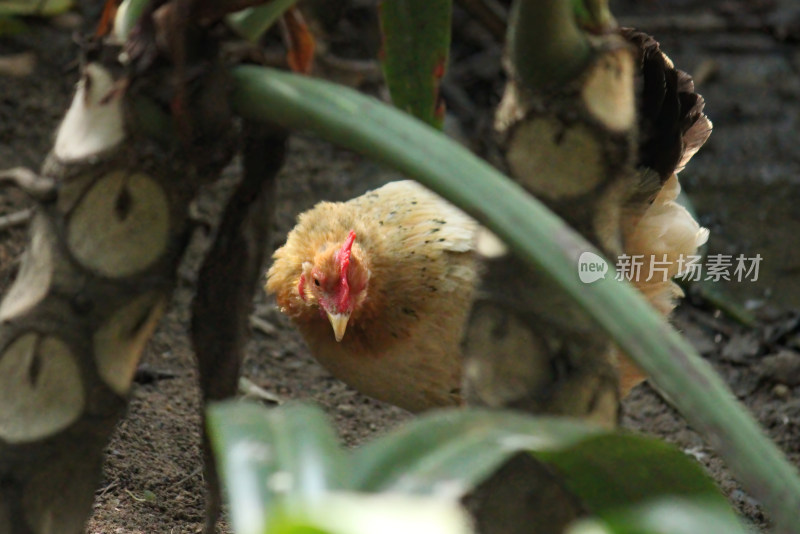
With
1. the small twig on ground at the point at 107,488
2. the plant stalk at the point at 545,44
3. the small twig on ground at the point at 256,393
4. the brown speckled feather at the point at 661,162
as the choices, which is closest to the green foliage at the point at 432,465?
the plant stalk at the point at 545,44

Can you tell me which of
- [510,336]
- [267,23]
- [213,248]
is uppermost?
[267,23]

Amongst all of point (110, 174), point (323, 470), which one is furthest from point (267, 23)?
point (323, 470)

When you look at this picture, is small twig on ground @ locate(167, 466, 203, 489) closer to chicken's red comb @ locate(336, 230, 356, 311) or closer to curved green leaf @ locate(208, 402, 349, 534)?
chicken's red comb @ locate(336, 230, 356, 311)

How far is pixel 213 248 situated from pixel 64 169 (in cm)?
20

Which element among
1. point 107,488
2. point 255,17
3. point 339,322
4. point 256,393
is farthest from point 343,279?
point 255,17

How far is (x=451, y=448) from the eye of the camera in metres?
0.59

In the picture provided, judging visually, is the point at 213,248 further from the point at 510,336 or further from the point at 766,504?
the point at 766,504

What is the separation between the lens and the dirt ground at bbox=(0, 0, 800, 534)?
1992 millimetres

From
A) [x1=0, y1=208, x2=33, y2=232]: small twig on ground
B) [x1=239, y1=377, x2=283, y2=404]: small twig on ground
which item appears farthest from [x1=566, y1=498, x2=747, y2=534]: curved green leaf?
[x1=0, y1=208, x2=33, y2=232]: small twig on ground

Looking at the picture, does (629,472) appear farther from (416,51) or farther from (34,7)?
(34,7)

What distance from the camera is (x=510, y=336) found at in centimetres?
76

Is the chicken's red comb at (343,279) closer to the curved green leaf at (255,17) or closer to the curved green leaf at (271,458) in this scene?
the curved green leaf at (255,17)

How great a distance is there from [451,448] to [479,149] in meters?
3.00

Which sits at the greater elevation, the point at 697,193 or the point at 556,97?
the point at 556,97
